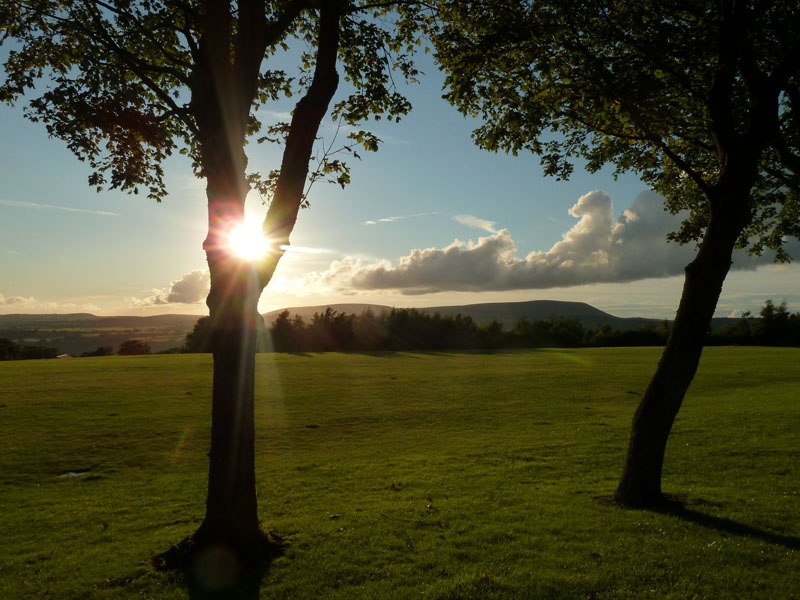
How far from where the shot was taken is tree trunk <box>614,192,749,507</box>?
10.6 metres

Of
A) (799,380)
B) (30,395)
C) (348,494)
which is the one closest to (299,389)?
(30,395)

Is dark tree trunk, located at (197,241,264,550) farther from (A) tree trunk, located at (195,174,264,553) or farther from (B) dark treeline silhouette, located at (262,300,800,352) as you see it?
(B) dark treeline silhouette, located at (262,300,800,352)

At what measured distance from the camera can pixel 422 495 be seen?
1324cm

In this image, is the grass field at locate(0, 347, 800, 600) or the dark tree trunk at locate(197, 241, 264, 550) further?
the dark tree trunk at locate(197, 241, 264, 550)

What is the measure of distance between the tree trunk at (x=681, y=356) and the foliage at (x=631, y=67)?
1.13m

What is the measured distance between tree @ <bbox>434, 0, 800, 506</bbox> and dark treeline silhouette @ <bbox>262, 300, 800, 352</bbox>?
3620 inches

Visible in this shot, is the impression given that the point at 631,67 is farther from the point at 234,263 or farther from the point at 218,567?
the point at 218,567

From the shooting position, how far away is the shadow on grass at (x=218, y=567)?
759 centimetres

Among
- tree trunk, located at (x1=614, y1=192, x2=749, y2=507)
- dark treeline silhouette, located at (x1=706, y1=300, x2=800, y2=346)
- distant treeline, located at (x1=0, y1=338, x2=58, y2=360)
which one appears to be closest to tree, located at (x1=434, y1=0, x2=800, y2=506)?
tree trunk, located at (x1=614, y1=192, x2=749, y2=507)

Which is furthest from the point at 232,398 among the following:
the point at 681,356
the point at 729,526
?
the point at 729,526

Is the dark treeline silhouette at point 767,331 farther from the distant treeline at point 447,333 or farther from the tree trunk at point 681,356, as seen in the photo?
the tree trunk at point 681,356

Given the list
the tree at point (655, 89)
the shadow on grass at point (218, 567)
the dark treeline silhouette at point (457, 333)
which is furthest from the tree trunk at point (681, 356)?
the dark treeline silhouette at point (457, 333)

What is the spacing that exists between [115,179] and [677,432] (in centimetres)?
2249

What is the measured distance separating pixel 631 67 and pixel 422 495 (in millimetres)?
12313
